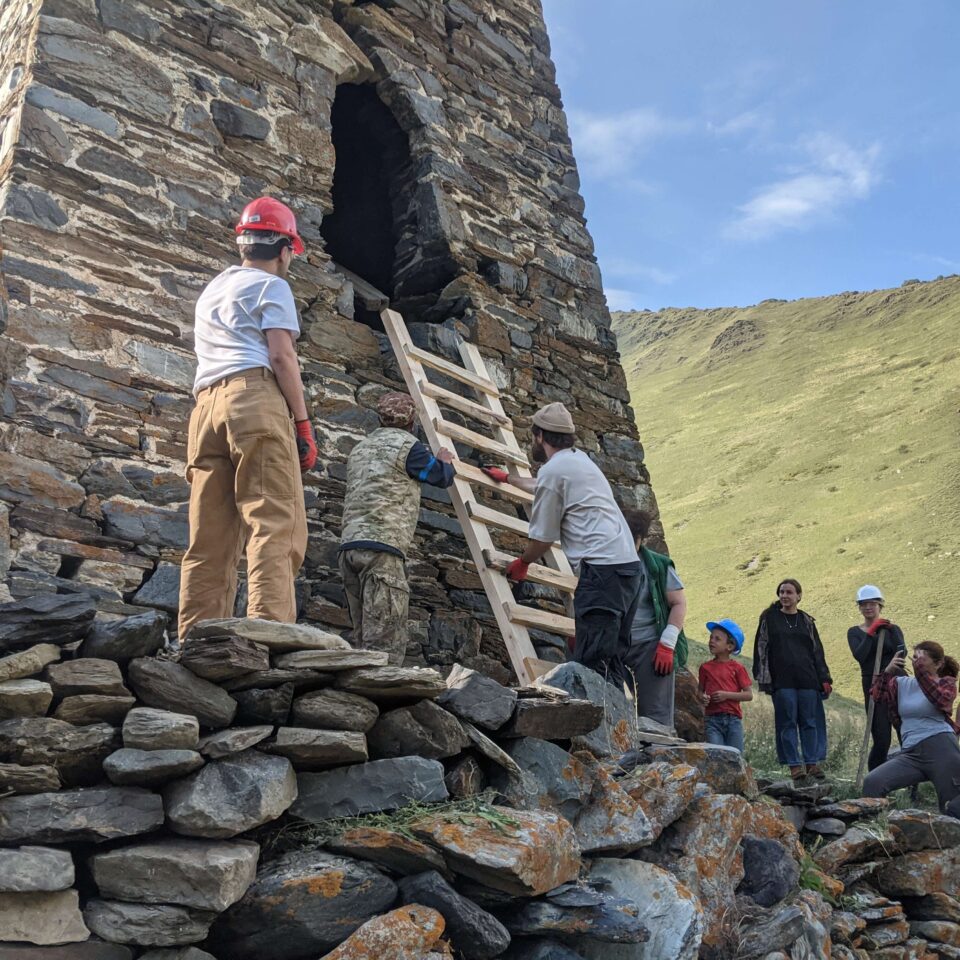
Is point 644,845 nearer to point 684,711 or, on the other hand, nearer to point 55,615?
point 55,615

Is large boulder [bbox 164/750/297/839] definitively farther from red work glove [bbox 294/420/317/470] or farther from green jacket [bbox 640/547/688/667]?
green jacket [bbox 640/547/688/667]

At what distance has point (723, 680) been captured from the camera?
6.11 metres

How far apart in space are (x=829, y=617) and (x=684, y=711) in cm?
1721

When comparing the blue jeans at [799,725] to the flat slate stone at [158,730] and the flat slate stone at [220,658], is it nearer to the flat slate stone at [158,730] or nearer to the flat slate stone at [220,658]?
the flat slate stone at [220,658]

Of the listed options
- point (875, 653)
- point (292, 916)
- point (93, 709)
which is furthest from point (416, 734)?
point (875, 653)

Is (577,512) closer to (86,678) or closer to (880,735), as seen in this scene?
(86,678)

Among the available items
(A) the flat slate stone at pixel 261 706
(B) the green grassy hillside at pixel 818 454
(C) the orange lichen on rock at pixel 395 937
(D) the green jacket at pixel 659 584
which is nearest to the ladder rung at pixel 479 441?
(D) the green jacket at pixel 659 584

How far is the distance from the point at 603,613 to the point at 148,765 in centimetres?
238

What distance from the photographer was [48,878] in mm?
2133

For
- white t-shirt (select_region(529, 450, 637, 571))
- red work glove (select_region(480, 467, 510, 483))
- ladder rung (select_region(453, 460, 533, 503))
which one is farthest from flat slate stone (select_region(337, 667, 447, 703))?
red work glove (select_region(480, 467, 510, 483))

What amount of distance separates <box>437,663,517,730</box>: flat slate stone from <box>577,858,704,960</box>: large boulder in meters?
0.56

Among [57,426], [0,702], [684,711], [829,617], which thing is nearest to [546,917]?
[0,702]

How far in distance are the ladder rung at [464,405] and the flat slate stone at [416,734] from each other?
293 cm

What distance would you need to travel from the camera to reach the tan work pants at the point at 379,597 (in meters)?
4.28
